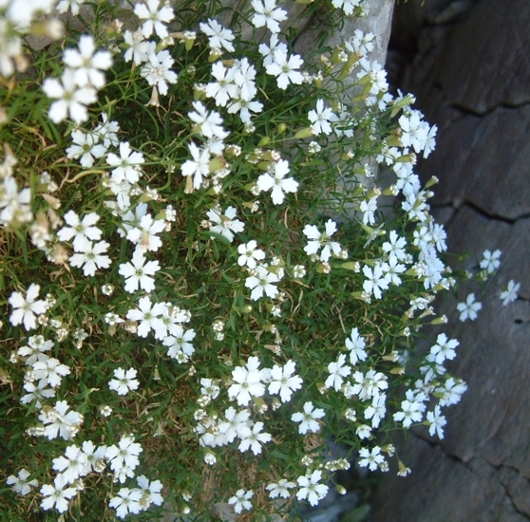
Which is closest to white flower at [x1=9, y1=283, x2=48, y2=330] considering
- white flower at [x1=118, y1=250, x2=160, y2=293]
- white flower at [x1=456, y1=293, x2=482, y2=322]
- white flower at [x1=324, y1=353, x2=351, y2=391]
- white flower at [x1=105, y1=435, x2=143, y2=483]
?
white flower at [x1=118, y1=250, x2=160, y2=293]

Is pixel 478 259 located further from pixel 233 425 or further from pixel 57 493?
pixel 57 493

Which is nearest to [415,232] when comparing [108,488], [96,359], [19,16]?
[96,359]

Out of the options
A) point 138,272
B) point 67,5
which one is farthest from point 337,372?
point 67,5

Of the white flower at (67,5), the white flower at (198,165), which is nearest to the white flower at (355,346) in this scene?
the white flower at (198,165)

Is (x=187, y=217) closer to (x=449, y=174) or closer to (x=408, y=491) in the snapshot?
(x=449, y=174)

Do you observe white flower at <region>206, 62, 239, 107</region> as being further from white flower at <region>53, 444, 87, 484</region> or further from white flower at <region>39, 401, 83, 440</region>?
white flower at <region>53, 444, 87, 484</region>

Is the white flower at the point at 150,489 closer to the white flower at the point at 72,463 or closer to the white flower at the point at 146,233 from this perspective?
the white flower at the point at 72,463
